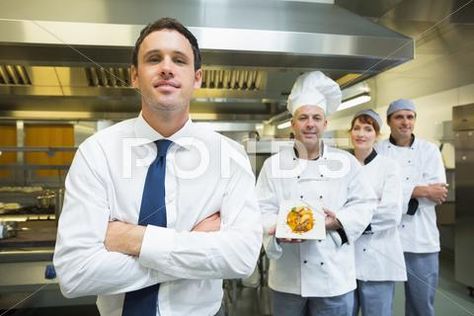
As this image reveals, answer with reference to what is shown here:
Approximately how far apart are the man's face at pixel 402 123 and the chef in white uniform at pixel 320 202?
239 millimetres

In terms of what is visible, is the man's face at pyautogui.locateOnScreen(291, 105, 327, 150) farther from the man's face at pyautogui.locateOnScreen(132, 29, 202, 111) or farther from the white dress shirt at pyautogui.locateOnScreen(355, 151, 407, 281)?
the man's face at pyautogui.locateOnScreen(132, 29, 202, 111)

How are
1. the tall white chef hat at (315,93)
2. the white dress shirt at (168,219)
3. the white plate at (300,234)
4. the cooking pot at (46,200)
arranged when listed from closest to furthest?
1. the white dress shirt at (168,219)
2. the white plate at (300,234)
3. the tall white chef hat at (315,93)
4. the cooking pot at (46,200)

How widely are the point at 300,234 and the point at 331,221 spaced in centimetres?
10

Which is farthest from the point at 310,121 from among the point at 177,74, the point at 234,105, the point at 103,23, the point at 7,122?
the point at 7,122

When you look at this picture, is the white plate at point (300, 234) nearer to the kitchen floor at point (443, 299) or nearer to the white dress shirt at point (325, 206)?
the white dress shirt at point (325, 206)

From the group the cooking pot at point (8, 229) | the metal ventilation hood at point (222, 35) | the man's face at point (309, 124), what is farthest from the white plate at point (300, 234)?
the cooking pot at point (8, 229)

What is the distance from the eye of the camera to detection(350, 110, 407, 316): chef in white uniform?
94cm

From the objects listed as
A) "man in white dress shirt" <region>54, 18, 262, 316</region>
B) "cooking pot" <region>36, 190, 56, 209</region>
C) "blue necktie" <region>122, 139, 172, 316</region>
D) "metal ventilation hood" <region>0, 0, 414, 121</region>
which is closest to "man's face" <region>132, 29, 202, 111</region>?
"man in white dress shirt" <region>54, 18, 262, 316</region>

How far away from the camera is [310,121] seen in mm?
842

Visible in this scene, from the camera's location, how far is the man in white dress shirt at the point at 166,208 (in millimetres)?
475

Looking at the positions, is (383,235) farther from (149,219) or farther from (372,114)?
(149,219)

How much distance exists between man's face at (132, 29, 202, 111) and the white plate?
38 centimetres

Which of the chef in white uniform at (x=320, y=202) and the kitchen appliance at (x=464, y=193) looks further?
the kitchen appliance at (x=464, y=193)

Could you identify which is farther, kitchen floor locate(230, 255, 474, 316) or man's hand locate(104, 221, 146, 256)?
kitchen floor locate(230, 255, 474, 316)
